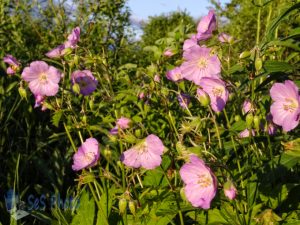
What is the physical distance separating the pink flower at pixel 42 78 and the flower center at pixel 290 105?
34.5 inches

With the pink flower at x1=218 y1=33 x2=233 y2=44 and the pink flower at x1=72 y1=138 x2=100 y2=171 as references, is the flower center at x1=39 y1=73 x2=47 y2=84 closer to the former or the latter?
the pink flower at x1=72 y1=138 x2=100 y2=171

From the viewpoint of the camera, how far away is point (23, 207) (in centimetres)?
230

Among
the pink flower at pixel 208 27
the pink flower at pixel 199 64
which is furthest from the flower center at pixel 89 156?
the pink flower at pixel 208 27

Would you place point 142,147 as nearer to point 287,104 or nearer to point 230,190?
point 230,190

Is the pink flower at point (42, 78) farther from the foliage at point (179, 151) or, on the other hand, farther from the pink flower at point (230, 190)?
the pink flower at point (230, 190)

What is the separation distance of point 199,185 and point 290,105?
453mm

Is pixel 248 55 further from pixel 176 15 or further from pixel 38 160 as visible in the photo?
pixel 176 15

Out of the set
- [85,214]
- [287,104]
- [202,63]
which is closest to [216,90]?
[202,63]

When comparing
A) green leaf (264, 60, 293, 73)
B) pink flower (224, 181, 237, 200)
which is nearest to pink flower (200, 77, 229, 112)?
green leaf (264, 60, 293, 73)

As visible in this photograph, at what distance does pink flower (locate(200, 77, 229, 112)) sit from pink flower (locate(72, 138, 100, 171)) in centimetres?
47

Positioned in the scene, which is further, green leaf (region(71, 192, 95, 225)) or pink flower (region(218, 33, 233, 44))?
green leaf (region(71, 192, 95, 225))

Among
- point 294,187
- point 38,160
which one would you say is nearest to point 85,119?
point 294,187

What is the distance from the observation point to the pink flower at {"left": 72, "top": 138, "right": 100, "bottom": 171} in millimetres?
1732

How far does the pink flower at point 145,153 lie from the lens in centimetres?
151
